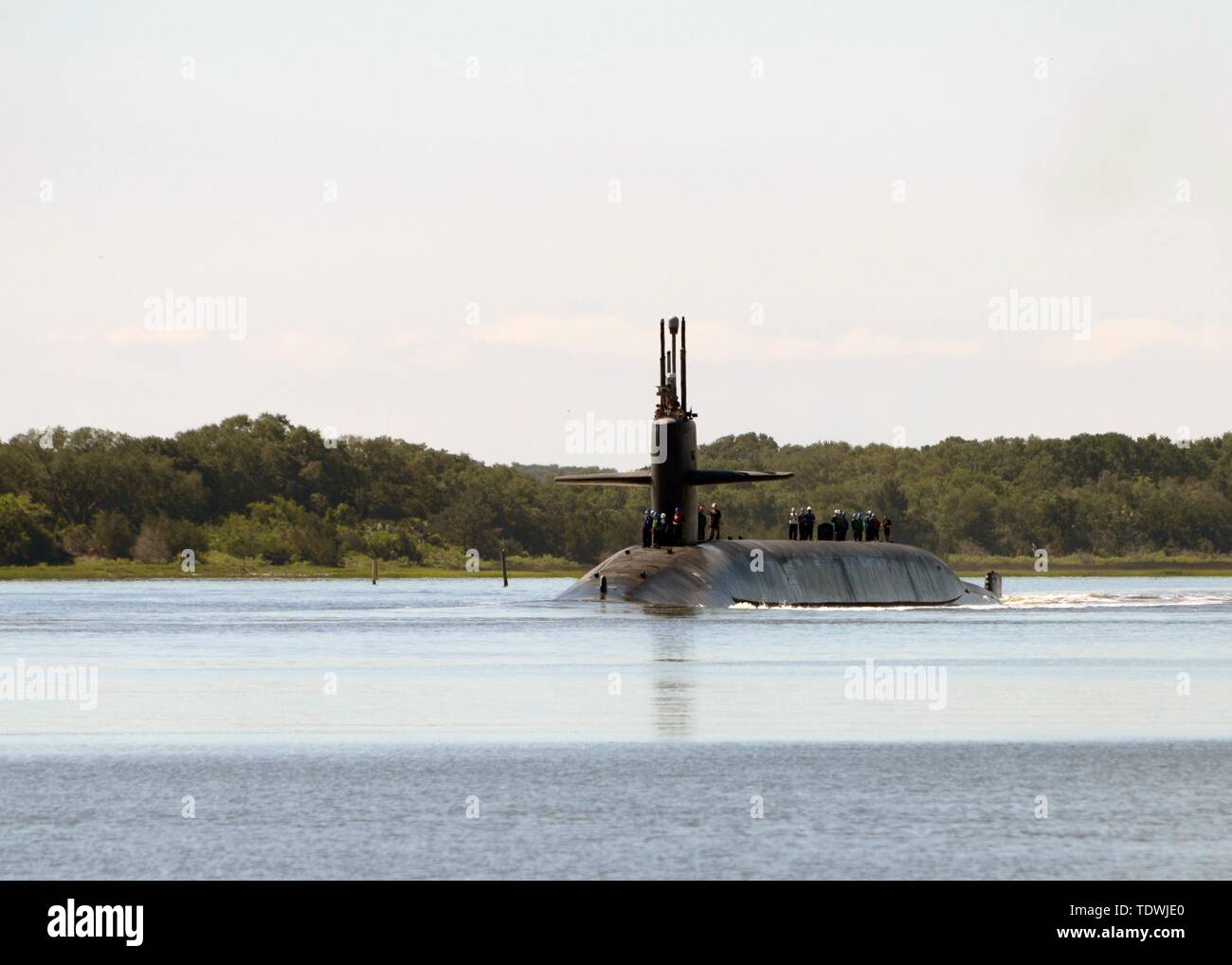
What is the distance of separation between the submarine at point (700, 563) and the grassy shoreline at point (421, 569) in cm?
7117

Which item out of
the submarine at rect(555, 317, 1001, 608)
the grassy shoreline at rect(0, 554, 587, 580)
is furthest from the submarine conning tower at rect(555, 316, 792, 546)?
the grassy shoreline at rect(0, 554, 587, 580)

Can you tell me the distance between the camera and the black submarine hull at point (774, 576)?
50.4 metres

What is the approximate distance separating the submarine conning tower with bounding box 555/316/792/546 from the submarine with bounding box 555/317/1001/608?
25 millimetres

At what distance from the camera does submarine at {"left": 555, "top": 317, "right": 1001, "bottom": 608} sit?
166 ft

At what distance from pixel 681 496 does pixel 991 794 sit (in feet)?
115

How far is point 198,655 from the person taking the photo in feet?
117

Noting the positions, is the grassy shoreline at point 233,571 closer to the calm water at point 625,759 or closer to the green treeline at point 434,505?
the green treeline at point 434,505

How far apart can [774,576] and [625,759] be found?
1317 inches

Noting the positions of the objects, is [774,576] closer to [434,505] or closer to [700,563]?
[700,563]

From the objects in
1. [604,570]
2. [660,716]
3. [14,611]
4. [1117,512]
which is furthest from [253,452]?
[660,716]

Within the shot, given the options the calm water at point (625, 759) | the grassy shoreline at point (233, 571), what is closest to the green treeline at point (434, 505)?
the grassy shoreline at point (233, 571)

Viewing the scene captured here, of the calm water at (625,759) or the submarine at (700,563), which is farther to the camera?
the submarine at (700,563)

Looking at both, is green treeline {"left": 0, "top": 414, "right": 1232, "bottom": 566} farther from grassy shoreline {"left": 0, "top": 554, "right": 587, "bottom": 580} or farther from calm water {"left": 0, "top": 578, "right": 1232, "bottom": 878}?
calm water {"left": 0, "top": 578, "right": 1232, "bottom": 878}
